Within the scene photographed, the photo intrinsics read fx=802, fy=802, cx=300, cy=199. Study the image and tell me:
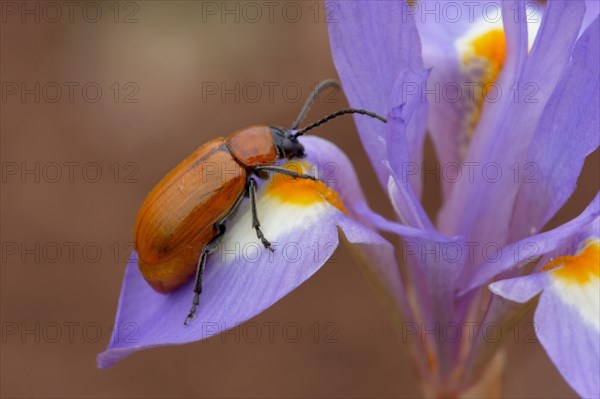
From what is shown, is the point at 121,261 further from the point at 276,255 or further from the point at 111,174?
the point at 276,255

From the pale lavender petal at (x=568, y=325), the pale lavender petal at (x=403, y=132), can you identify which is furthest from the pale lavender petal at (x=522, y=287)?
the pale lavender petal at (x=403, y=132)

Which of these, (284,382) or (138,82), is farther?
(138,82)

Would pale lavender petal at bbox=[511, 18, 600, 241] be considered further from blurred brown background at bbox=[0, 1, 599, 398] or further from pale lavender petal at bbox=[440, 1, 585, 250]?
blurred brown background at bbox=[0, 1, 599, 398]

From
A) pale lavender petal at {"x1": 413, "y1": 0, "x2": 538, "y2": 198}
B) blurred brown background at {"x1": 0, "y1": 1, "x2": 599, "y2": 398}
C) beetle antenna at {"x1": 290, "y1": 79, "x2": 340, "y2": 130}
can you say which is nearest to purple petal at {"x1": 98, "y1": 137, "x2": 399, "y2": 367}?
beetle antenna at {"x1": 290, "y1": 79, "x2": 340, "y2": 130}

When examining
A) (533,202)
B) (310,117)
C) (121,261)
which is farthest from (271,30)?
(533,202)

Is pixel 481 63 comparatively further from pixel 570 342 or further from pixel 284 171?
pixel 570 342
